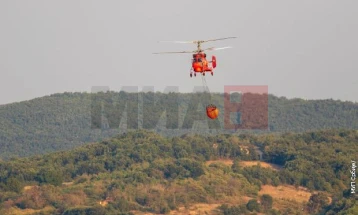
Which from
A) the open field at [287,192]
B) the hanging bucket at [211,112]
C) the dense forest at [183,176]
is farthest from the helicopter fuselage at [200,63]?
the open field at [287,192]

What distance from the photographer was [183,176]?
125m

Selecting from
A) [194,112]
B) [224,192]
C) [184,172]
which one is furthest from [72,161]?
[194,112]

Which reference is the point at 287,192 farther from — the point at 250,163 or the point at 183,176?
the point at 250,163

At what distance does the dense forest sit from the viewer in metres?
110

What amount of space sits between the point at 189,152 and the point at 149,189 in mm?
22689

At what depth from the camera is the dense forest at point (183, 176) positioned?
10950 centimetres

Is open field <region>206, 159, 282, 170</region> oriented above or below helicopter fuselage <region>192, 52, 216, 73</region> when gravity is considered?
below


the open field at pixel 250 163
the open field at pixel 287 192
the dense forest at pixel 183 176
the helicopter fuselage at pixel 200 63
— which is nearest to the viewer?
the helicopter fuselage at pixel 200 63

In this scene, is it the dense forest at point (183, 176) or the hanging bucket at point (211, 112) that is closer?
the hanging bucket at point (211, 112)

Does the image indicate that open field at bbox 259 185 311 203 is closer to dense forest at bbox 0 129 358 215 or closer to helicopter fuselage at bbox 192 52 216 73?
dense forest at bbox 0 129 358 215

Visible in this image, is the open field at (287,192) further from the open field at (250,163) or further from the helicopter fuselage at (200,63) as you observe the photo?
the helicopter fuselage at (200,63)

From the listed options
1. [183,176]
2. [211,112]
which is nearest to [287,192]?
[183,176]

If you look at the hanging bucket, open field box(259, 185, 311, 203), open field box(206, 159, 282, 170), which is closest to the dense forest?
open field box(206, 159, 282, 170)

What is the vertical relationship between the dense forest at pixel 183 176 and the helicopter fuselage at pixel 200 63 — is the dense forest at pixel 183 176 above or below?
below
